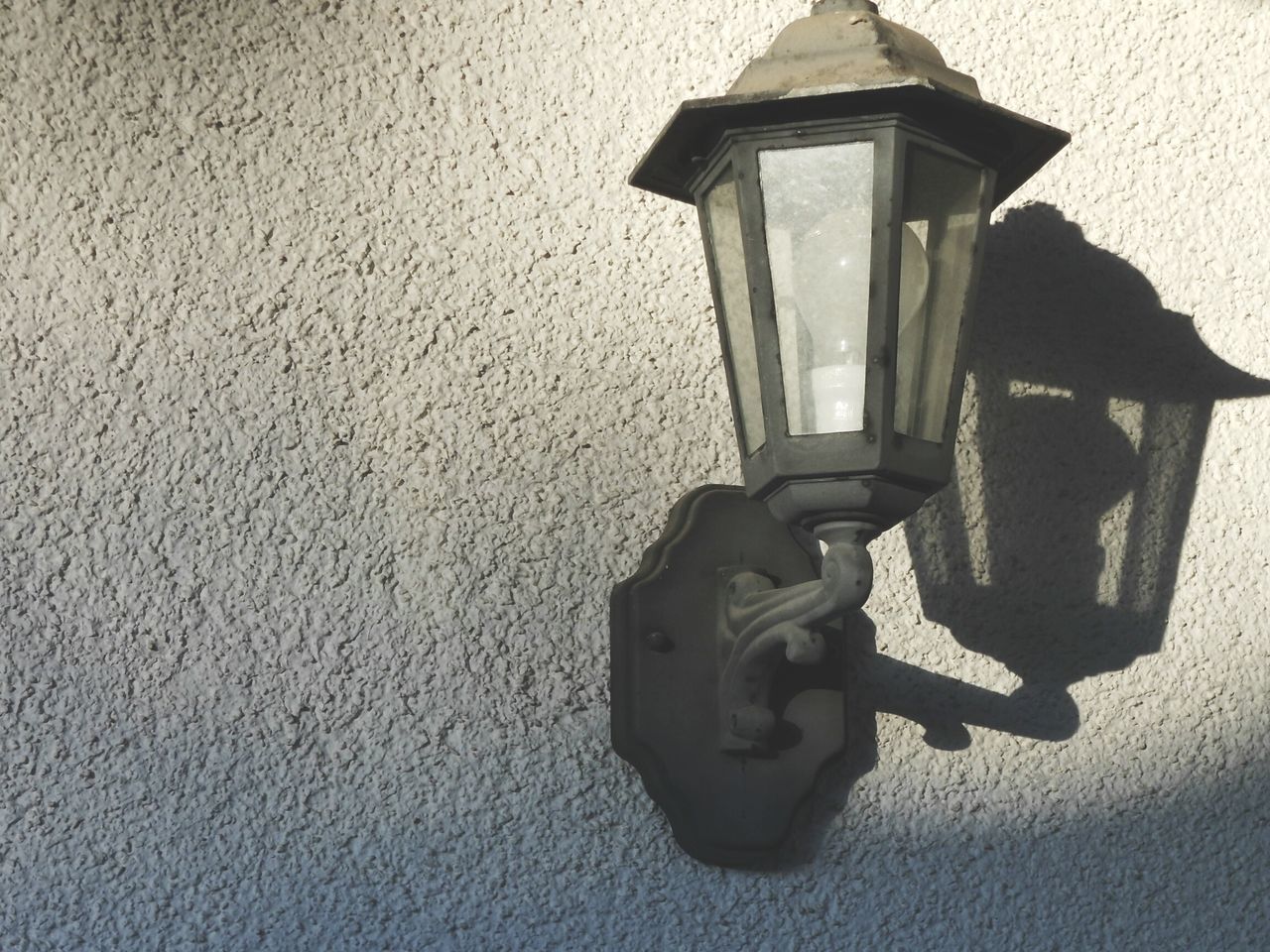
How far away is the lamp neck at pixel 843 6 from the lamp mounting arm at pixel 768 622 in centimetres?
47

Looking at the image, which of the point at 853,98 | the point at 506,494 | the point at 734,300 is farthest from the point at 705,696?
the point at 853,98

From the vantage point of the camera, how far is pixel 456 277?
1.44 metres

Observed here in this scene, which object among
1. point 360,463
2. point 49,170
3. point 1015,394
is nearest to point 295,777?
point 360,463

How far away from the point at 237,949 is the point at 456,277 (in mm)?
695

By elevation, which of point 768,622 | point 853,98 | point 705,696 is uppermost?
point 853,98

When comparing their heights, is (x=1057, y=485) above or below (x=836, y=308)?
below

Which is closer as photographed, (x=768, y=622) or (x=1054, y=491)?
(x=768, y=622)

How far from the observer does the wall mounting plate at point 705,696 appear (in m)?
1.38

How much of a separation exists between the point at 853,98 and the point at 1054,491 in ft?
1.96

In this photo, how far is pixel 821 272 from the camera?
1.17m

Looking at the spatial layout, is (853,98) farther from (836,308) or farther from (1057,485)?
(1057,485)

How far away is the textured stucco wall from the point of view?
1.31 m

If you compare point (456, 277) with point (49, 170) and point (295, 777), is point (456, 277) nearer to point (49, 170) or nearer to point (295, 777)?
point (49, 170)

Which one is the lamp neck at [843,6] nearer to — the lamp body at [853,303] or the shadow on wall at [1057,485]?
the lamp body at [853,303]
